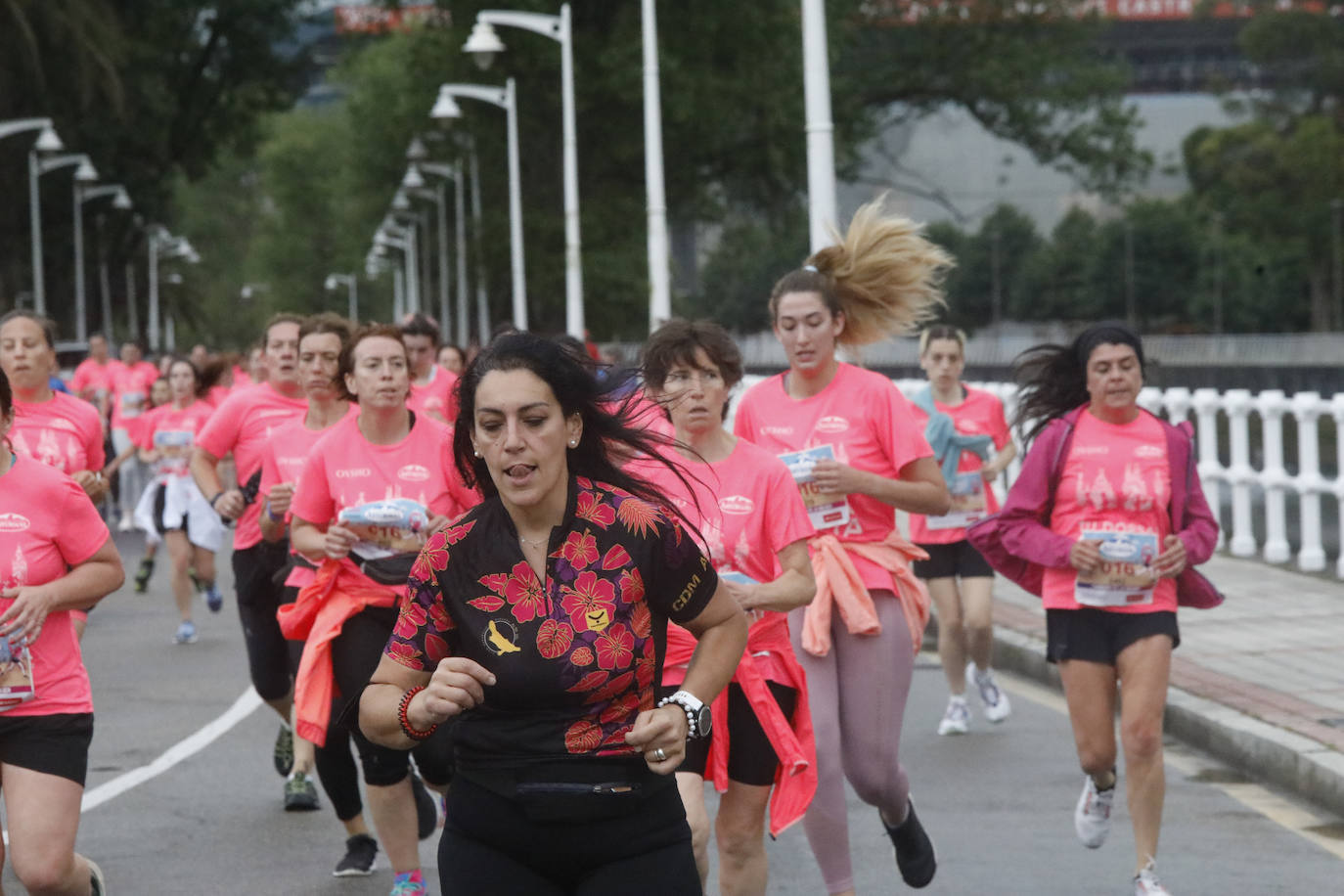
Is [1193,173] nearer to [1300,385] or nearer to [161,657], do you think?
[1300,385]

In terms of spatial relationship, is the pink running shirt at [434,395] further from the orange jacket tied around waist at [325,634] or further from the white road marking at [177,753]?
the orange jacket tied around waist at [325,634]

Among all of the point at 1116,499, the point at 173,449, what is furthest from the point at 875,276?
the point at 173,449

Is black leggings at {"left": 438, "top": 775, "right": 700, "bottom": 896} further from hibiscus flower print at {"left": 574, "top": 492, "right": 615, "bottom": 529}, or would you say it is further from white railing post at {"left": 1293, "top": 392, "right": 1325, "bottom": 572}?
white railing post at {"left": 1293, "top": 392, "right": 1325, "bottom": 572}

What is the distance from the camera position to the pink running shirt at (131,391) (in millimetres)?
23172

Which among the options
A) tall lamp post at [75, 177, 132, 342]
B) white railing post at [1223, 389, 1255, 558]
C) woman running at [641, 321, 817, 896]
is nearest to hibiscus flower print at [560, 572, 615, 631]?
woman running at [641, 321, 817, 896]

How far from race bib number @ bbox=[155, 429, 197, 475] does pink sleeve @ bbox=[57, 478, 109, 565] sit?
369 inches

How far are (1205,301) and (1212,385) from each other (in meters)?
57.7

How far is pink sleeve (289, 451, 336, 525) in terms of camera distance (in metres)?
6.68

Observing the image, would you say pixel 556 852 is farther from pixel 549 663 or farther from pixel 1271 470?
pixel 1271 470

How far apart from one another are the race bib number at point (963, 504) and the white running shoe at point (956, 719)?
0.85 meters

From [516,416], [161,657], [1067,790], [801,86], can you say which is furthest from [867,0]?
[516,416]

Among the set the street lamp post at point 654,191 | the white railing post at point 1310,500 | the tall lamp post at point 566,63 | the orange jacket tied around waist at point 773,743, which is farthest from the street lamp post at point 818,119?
the tall lamp post at point 566,63

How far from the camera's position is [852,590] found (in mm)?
6430

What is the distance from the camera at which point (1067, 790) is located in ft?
27.9
